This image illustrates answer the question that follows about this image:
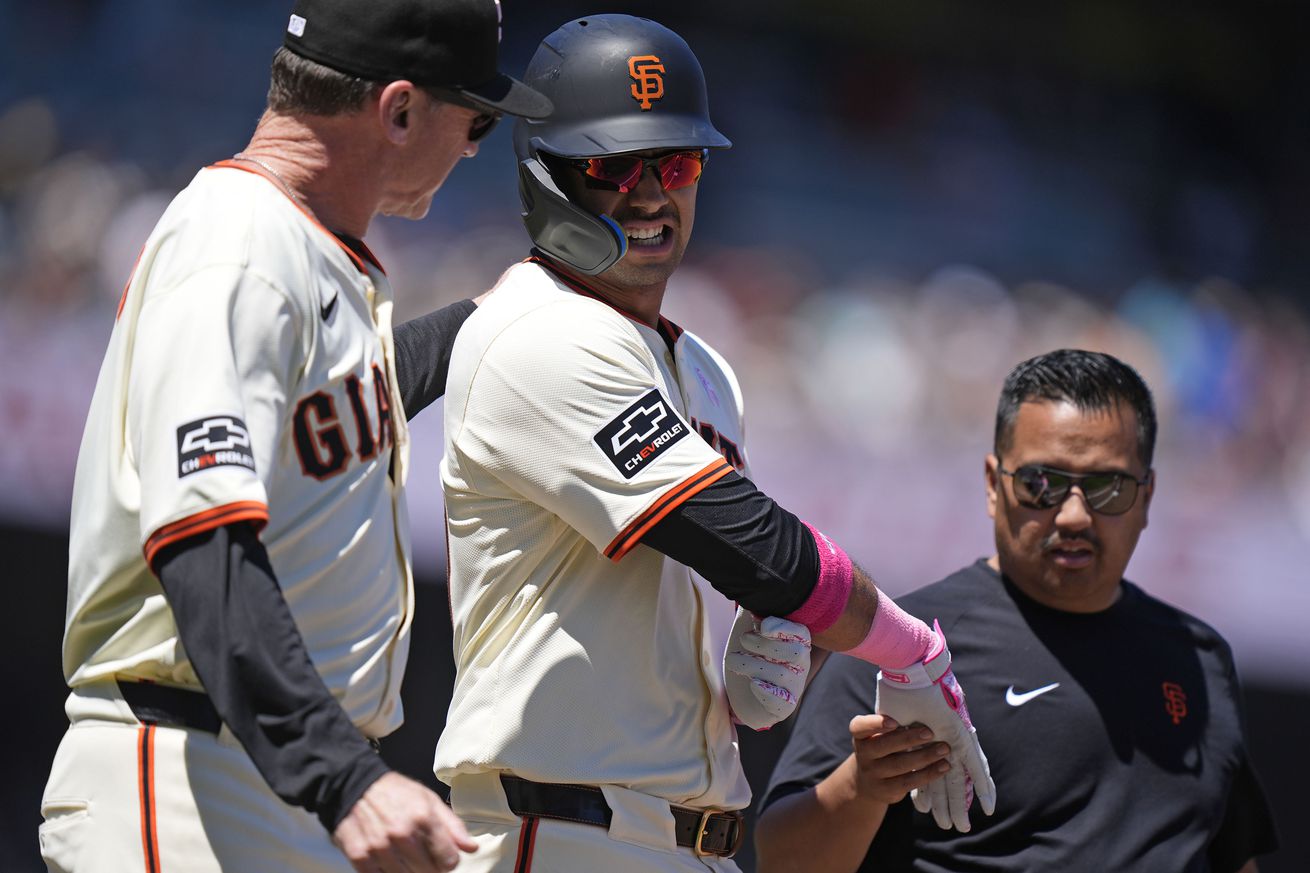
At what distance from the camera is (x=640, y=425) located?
239cm

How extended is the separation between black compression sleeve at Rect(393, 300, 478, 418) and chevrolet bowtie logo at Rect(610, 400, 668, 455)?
52cm

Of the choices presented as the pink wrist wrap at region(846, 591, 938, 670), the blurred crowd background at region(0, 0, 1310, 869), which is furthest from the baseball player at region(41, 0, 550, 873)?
the blurred crowd background at region(0, 0, 1310, 869)

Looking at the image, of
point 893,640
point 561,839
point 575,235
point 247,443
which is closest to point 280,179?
point 247,443

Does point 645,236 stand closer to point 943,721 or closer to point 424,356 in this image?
point 424,356

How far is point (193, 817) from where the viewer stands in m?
1.97

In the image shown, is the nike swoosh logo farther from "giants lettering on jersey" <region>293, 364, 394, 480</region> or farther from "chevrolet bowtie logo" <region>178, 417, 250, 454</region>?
"chevrolet bowtie logo" <region>178, 417, 250, 454</region>

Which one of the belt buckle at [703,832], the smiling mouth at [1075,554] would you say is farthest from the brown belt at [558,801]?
the smiling mouth at [1075,554]

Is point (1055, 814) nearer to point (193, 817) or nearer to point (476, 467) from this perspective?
point (476, 467)

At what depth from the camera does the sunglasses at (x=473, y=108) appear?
7.40 ft

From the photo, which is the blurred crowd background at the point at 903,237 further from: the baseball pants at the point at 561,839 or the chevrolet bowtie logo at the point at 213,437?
the chevrolet bowtie logo at the point at 213,437

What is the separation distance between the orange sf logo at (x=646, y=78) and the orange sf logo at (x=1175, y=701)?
61.4 inches

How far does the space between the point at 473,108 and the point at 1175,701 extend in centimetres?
187

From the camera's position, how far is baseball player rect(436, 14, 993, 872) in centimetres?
237

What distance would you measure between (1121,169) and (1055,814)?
7699 millimetres
